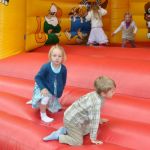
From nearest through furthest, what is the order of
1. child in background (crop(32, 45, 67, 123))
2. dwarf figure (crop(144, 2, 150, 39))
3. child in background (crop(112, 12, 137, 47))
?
child in background (crop(32, 45, 67, 123)) → child in background (crop(112, 12, 137, 47)) → dwarf figure (crop(144, 2, 150, 39))

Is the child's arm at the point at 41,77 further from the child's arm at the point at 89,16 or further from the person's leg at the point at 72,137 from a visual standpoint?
the child's arm at the point at 89,16

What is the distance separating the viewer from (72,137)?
2061mm

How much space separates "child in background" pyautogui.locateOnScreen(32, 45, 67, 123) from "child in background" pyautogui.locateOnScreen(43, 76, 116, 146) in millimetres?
317

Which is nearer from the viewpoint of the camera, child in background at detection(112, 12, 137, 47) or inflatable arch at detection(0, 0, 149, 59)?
inflatable arch at detection(0, 0, 149, 59)

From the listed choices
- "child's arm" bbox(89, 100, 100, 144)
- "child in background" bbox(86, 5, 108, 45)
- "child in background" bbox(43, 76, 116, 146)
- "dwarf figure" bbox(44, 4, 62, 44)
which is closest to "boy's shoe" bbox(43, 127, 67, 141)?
"child in background" bbox(43, 76, 116, 146)

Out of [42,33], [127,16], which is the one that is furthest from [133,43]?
[42,33]

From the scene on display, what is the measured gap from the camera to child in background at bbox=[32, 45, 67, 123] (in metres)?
2.37

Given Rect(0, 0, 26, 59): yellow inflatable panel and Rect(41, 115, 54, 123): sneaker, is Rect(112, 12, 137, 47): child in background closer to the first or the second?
Rect(0, 0, 26, 59): yellow inflatable panel

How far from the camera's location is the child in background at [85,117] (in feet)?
6.58

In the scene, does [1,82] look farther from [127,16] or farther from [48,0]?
[127,16]

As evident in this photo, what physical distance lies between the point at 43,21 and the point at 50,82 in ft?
6.16

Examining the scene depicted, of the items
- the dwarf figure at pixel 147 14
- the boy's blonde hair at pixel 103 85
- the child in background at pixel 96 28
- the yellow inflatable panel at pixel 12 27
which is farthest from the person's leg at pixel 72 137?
the dwarf figure at pixel 147 14

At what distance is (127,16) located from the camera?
4465 millimetres

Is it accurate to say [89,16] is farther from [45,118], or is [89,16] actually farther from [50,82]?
[45,118]
